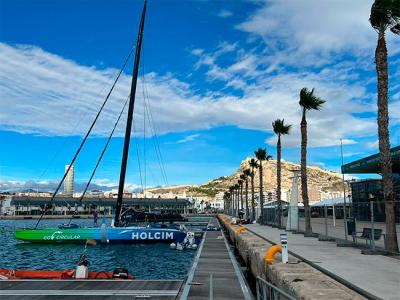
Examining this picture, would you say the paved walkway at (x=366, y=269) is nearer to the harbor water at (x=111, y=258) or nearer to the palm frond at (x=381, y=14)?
the palm frond at (x=381, y=14)

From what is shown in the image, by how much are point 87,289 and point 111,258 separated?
67.2 feet

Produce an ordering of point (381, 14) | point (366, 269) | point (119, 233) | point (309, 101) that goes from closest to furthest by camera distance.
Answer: point (366, 269), point (381, 14), point (309, 101), point (119, 233)

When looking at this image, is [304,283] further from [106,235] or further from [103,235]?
[103,235]

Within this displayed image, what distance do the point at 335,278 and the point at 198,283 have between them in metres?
5.45

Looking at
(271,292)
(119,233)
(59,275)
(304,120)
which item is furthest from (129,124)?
(271,292)

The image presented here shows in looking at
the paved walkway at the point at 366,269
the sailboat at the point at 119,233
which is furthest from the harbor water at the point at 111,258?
the paved walkway at the point at 366,269

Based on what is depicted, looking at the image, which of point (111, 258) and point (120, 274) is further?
point (111, 258)

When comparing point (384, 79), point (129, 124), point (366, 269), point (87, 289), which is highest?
point (129, 124)

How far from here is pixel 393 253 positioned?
16.2 meters

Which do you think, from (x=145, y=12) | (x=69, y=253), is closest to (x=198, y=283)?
(x=69, y=253)

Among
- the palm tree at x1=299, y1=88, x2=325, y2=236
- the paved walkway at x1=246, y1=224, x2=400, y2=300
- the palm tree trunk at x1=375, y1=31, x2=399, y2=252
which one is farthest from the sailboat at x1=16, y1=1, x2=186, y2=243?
the palm tree trunk at x1=375, y1=31, x2=399, y2=252

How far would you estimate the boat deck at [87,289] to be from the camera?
41.8 ft

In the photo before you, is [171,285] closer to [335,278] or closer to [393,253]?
[335,278]

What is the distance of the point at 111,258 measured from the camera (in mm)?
33469
